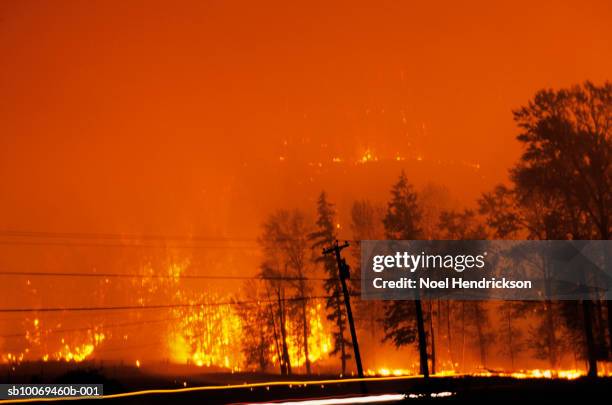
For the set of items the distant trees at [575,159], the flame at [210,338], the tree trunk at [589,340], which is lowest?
the tree trunk at [589,340]

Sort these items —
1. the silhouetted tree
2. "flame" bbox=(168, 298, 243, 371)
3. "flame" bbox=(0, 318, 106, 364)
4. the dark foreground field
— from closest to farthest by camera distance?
the dark foreground field
the silhouetted tree
"flame" bbox=(168, 298, 243, 371)
"flame" bbox=(0, 318, 106, 364)

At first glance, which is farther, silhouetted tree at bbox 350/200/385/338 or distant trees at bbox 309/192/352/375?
silhouetted tree at bbox 350/200/385/338

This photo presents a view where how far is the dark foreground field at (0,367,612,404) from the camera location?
2622 cm

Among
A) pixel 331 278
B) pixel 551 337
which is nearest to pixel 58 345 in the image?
pixel 331 278

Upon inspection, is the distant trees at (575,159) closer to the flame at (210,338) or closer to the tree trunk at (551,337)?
the tree trunk at (551,337)

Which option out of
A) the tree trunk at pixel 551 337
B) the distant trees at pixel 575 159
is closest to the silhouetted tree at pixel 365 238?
the tree trunk at pixel 551 337

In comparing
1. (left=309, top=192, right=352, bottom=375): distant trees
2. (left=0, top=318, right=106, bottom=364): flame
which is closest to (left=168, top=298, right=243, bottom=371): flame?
(left=309, top=192, right=352, bottom=375): distant trees

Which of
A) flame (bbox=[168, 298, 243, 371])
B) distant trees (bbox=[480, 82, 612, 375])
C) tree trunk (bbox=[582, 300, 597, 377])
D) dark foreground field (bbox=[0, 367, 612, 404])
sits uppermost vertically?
distant trees (bbox=[480, 82, 612, 375])

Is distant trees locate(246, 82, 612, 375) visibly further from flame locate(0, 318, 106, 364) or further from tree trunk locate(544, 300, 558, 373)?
flame locate(0, 318, 106, 364)

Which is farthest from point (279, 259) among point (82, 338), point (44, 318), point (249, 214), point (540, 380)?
point (44, 318)

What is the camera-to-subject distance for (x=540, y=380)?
33.2 meters

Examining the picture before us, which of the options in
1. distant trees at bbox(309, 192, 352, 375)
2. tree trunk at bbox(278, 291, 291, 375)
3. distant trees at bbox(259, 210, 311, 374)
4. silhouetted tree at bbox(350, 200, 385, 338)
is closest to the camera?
distant trees at bbox(309, 192, 352, 375)

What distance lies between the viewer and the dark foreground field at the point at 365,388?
26.2m

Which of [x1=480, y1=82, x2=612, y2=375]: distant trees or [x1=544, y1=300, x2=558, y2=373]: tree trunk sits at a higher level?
[x1=480, y1=82, x2=612, y2=375]: distant trees
